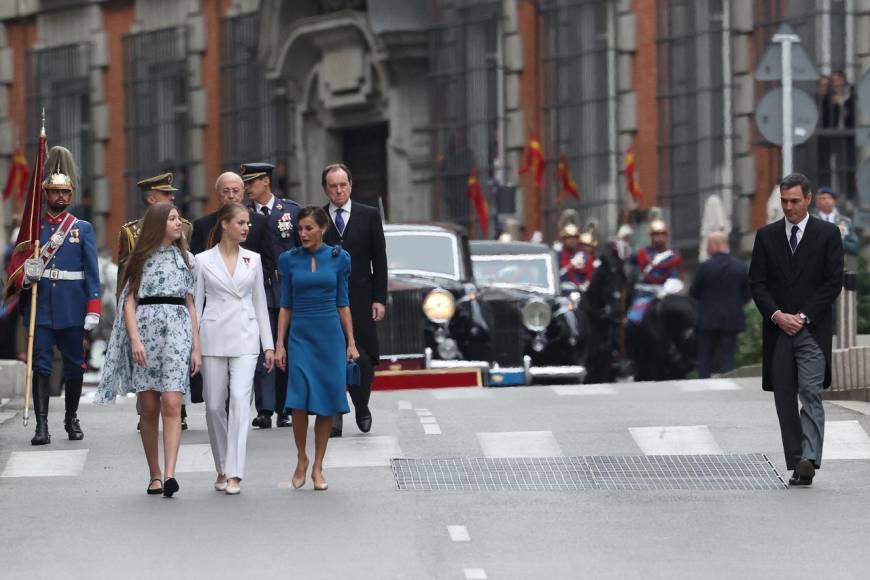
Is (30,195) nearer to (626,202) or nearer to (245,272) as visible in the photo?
(245,272)

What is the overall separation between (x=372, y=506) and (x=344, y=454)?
8.25 ft

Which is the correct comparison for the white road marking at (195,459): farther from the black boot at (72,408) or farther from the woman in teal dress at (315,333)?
the woman in teal dress at (315,333)

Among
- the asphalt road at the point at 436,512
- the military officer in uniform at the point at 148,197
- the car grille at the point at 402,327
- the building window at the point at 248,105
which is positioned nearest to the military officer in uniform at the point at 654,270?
the car grille at the point at 402,327

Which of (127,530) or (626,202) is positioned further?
(626,202)

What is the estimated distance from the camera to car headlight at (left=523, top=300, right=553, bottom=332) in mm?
26328

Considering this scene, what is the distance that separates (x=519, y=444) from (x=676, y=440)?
1028 millimetres

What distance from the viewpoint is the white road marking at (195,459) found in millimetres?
15452

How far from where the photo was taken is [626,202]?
36812mm

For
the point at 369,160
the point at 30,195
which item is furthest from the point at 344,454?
the point at 369,160

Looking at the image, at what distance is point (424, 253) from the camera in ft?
81.6

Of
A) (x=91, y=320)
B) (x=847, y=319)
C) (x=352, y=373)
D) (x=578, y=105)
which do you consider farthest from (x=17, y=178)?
(x=352, y=373)

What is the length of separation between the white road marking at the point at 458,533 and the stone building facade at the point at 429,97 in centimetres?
1596

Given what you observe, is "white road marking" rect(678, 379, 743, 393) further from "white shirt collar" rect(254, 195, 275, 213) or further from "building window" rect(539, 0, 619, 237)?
"building window" rect(539, 0, 619, 237)

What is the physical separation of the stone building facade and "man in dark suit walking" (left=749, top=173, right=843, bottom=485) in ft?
43.6
